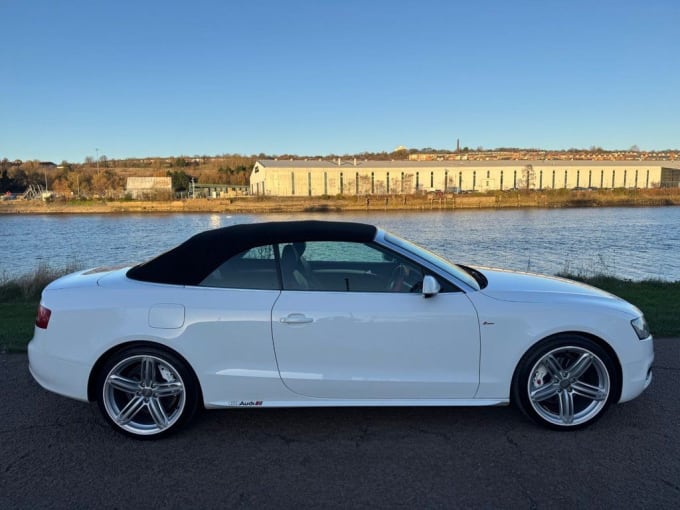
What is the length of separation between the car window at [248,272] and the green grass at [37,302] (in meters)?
3.47

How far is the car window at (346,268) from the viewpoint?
350 centimetres

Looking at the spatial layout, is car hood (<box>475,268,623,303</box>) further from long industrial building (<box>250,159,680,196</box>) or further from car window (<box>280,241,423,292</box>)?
long industrial building (<box>250,159,680,196</box>)

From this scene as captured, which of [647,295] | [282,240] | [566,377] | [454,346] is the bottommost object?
[647,295]

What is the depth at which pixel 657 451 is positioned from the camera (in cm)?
320

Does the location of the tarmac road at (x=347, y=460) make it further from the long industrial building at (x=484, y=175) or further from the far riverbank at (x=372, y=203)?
the long industrial building at (x=484, y=175)

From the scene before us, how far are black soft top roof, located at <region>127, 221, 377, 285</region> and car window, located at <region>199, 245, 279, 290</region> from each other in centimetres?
5

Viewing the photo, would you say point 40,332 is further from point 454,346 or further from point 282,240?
point 454,346

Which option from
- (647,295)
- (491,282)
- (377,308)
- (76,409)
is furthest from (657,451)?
(647,295)

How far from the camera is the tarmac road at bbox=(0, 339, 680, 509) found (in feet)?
9.01

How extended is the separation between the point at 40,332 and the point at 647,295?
9.38 metres

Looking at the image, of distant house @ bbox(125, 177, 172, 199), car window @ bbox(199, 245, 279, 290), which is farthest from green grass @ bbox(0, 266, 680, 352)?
distant house @ bbox(125, 177, 172, 199)

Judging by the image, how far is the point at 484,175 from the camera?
10475cm

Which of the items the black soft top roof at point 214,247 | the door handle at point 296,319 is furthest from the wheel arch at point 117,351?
the door handle at point 296,319

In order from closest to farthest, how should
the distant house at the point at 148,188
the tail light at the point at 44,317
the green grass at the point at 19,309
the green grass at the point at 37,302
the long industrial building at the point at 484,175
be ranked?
the tail light at the point at 44,317 < the green grass at the point at 19,309 < the green grass at the point at 37,302 < the long industrial building at the point at 484,175 < the distant house at the point at 148,188
